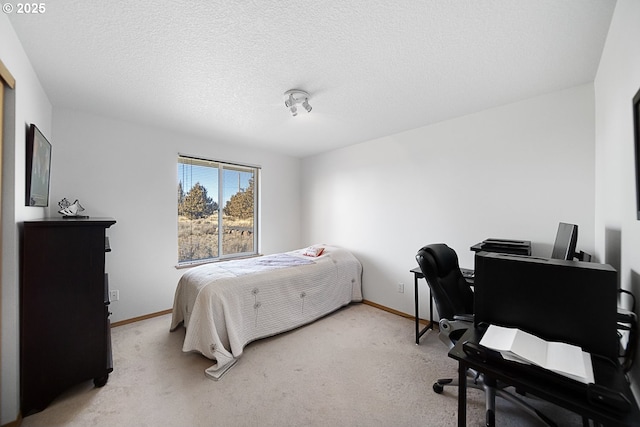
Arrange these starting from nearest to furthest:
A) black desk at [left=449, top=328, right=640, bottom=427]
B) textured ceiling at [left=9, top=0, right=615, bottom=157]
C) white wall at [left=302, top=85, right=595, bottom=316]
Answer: black desk at [left=449, top=328, right=640, bottom=427]
textured ceiling at [left=9, top=0, right=615, bottom=157]
white wall at [left=302, top=85, right=595, bottom=316]

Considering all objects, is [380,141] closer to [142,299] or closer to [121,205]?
[121,205]

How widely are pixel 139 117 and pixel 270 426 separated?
3.24 metres

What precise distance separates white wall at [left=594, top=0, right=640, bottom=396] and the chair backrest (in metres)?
0.82

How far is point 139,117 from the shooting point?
9.30ft

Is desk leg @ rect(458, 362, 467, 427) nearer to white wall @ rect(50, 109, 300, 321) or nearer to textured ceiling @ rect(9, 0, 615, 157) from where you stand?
textured ceiling @ rect(9, 0, 615, 157)

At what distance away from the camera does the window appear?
11.6 feet

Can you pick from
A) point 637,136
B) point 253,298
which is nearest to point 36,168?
point 253,298

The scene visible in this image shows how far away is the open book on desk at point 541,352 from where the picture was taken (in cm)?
83

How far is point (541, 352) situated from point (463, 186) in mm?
2172

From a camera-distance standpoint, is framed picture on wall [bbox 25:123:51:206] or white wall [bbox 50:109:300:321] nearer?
framed picture on wall [bbox 25:123:51:206]

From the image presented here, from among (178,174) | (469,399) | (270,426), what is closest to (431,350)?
(469,399)

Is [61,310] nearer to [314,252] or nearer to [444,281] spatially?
[314,252]

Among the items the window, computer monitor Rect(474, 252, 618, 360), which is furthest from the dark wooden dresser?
computer monitor Rect(474, 252, 618, 360)

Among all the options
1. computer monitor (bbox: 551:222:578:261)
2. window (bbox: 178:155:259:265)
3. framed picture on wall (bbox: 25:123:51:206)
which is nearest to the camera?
computer monitor (bbox: 551:222:578:261)
